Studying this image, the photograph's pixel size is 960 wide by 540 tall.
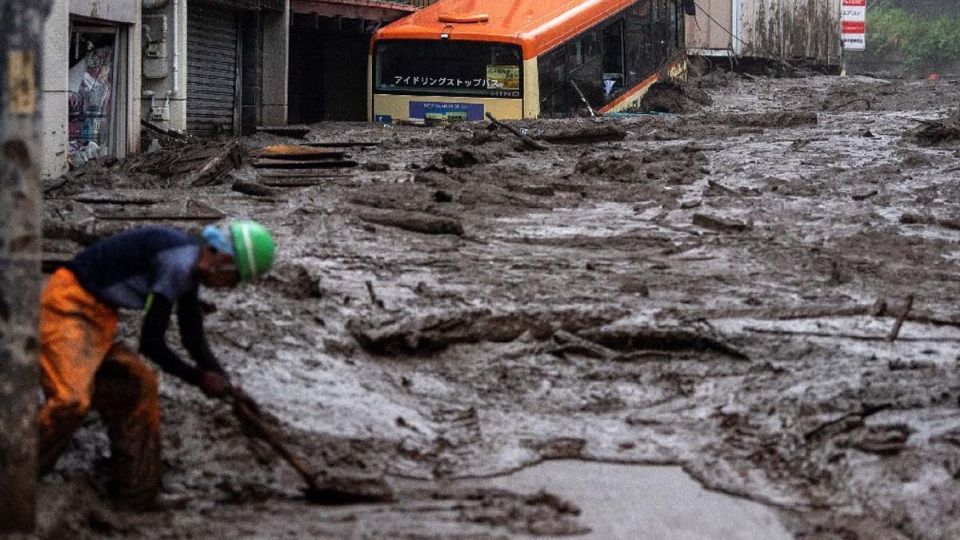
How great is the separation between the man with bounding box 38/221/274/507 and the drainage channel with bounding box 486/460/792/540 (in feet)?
5.33

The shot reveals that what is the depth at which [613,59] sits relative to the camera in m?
25.1

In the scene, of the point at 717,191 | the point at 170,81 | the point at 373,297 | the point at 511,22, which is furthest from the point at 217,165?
the point at 511,22

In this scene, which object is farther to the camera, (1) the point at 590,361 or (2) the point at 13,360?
(1) the point at 590,361

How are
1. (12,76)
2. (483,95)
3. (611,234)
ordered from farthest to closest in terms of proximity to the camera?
(483,95)
(611,234)
(12,76)

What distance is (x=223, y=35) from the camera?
2422 cm

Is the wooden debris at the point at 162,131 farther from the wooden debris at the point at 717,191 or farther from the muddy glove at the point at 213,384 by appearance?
the muddy glove at the point at 213,384

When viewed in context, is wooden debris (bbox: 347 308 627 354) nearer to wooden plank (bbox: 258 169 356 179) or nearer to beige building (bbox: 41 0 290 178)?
wooden plank (bbox: 258 169 356 179)

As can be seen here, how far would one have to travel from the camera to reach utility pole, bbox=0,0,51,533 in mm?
5000

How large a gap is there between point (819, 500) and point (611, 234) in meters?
6.82

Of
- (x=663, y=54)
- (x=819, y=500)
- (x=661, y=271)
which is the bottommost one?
(x=819, y=500)

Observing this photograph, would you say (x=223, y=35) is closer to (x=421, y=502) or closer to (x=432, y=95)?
(x=432, y=95)

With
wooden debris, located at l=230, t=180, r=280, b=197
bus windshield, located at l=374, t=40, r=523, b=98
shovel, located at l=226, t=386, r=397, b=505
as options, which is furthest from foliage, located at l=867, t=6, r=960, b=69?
shovel, located at l=226, t=386, r=397, b=505

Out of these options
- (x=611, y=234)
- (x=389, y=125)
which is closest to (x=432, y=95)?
(x=389, y=125)

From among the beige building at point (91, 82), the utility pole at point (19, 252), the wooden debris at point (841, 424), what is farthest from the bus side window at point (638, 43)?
the utility pole at point (19, 252)
